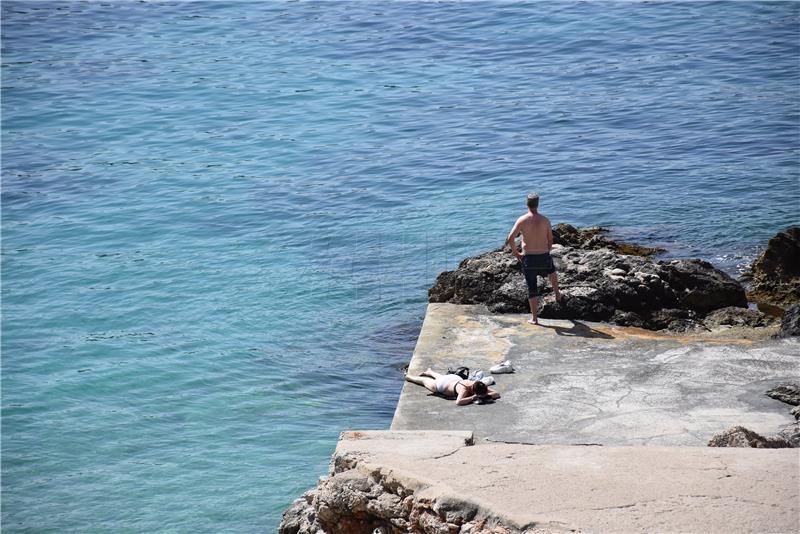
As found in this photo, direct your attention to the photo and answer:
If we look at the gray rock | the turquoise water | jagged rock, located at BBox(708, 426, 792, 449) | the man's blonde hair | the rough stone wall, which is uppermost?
the man's blonde hair

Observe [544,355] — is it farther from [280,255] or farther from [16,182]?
[16,182]

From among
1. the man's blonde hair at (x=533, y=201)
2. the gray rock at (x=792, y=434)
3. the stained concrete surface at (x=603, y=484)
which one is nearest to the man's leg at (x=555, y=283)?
the man's blonde hair at (x=533, y=201)

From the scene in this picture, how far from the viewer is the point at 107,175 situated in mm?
23562

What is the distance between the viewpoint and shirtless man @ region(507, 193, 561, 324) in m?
11.9

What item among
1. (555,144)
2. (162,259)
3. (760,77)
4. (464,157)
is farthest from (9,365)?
(760,77)

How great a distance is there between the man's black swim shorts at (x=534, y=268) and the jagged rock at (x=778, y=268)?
12.8 feet

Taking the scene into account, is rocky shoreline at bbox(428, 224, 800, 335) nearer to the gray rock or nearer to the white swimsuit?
the white swimsuit

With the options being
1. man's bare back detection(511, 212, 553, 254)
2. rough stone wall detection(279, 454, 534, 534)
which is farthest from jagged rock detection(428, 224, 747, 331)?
rough stone wall detection(279, 454, 534, 534)

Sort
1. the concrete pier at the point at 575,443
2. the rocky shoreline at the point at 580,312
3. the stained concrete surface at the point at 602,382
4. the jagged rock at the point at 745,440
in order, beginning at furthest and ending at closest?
the stained concrete surface at the point at 602,382 → the jagged rock at the point at 745,440 → the rocky shoreline at the point at 580,312 → the concrete pier at the point at 575,443

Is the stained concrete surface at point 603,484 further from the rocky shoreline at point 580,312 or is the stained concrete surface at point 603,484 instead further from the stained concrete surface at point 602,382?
the stained concrete surface at point 602,382

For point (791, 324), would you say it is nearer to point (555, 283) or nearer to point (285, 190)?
point (555, 283)

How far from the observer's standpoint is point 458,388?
9805 millimetres

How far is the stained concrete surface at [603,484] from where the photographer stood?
5926mm

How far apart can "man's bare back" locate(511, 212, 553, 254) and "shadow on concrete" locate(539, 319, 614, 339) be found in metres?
0.96
